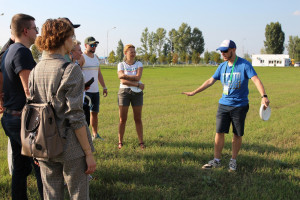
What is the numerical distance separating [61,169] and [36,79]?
0.79m

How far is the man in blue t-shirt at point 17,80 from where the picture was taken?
268 centimetres

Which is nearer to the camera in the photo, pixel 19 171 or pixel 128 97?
pixel 19 171

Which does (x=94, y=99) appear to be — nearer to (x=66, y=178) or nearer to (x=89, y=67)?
(x=89, y=67)

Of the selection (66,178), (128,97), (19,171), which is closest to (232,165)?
(128,97)

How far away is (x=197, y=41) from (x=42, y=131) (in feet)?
387

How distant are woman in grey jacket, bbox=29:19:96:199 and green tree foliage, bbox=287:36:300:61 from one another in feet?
421

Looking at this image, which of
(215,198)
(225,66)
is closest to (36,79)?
(215,198)

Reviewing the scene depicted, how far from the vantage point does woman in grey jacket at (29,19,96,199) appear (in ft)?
6.92

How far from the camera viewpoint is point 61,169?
2305 mm

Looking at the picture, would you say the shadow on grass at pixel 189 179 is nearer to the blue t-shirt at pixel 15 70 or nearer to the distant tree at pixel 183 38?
the blue t-shirt at pixel 15 70

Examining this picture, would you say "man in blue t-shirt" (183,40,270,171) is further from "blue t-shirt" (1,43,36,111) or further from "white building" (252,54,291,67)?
"white building" (252,54,291,67)

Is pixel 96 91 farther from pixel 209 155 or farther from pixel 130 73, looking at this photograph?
pixel 209 155

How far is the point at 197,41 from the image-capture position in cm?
11538

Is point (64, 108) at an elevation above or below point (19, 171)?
above
